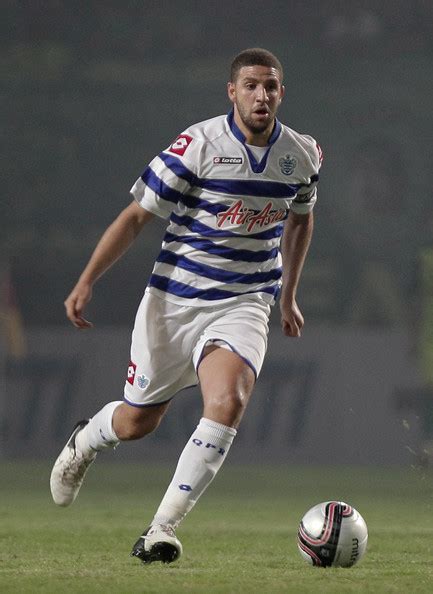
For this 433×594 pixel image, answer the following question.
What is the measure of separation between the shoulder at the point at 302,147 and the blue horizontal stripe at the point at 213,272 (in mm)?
498

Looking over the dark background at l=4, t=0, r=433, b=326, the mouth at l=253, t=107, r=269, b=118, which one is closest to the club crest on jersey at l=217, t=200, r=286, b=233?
the mouth at l=253, t=107, r=269, b=118

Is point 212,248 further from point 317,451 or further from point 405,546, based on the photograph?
point 317,451

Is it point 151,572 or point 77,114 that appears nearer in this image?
point 151,572

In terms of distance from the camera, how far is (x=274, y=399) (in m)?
18.4

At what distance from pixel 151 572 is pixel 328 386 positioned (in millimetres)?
12876

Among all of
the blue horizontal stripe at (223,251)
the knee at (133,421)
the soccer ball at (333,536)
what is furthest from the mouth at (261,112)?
the soccer ball at (333,536)

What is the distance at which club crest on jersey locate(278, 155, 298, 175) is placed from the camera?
6.04 meters

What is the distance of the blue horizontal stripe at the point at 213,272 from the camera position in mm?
6031

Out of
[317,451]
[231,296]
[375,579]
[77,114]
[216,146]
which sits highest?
[216,146]

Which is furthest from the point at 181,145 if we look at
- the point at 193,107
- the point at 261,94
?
the point at 193,107

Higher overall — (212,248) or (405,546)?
(212,248)

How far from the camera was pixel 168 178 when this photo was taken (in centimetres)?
585

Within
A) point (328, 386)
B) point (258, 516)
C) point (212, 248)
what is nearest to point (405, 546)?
point (212, 248)

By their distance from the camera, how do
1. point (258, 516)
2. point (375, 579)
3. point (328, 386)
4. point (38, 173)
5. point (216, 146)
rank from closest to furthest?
point (375, 579), point (216, 146), point (258, 516), point (328, 386), point (38, 173)
